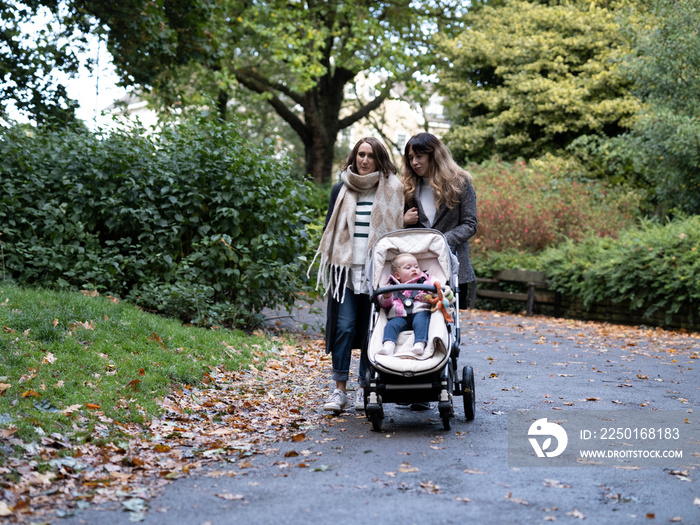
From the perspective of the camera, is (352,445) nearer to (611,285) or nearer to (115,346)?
(115,346)

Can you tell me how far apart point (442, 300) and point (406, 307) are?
289mm

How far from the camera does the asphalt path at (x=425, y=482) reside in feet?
11.7

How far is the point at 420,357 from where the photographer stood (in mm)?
5113

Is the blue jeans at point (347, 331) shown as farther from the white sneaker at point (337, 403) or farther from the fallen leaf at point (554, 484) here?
the fallen leaf at point (554, 484)

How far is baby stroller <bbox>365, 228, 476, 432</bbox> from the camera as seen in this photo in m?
5.10

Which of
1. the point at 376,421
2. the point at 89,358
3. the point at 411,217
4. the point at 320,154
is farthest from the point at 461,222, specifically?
the point at 320,154

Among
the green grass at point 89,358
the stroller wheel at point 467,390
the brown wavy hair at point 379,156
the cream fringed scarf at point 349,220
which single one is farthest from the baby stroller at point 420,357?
the green grass at point 89,358

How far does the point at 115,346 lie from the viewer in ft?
22.6

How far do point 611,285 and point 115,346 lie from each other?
10.5 m

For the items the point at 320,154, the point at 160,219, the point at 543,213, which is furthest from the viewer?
the point at 320,154

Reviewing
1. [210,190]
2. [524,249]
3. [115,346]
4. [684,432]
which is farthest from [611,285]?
[115,346]

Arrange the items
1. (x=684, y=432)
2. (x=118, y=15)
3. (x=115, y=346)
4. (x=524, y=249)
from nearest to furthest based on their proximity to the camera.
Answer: (x=684, y=432) → (x=115, y=346) → (x=118, y=15) → (x=524, y=249)

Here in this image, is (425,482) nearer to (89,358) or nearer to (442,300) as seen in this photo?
(442,300)

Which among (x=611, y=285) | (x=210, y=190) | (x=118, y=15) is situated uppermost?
(x=118, y=15)
